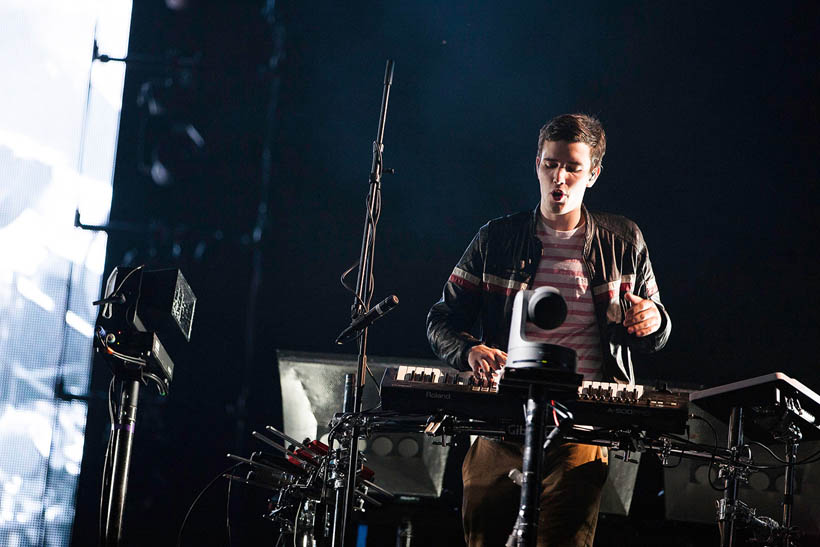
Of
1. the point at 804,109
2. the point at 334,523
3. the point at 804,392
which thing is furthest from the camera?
the point at 804,109

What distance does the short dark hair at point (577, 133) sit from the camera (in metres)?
3.49

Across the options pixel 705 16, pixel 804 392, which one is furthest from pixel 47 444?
pixel 705 16

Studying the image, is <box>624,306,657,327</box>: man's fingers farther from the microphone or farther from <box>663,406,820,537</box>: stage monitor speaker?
<box>663,406,820,537</box>: stage monitor speaker

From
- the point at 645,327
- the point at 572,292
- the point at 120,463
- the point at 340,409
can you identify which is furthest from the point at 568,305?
the point at 340,409

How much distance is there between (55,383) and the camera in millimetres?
4918

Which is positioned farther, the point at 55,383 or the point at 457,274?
the point at 55,383

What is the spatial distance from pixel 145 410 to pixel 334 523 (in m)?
2.44

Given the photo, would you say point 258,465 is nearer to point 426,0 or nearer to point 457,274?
point 457,274

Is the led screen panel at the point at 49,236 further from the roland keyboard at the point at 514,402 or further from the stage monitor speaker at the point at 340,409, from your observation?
the roland keyboard at the point at 514,402

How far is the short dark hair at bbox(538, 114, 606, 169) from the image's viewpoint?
3490mm

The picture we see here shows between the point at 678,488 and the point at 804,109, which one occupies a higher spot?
the point at 804,109

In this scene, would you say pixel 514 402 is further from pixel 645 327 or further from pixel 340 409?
pixel 340 409

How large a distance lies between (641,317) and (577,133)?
2.97 ft

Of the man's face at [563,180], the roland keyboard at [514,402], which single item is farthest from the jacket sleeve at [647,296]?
the roland keyboard at [514,402]
